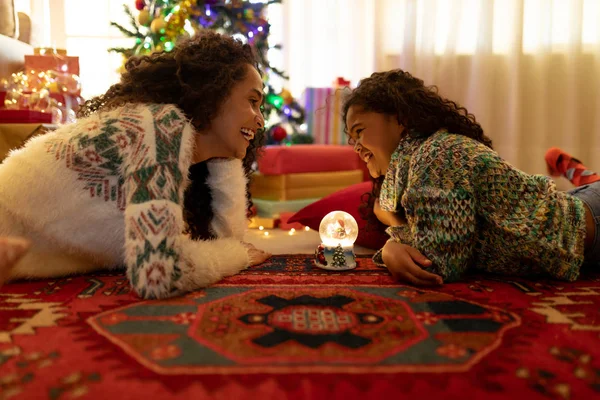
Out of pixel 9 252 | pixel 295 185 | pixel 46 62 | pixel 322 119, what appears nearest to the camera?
pixel 9 252

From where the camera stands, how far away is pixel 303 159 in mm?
2648

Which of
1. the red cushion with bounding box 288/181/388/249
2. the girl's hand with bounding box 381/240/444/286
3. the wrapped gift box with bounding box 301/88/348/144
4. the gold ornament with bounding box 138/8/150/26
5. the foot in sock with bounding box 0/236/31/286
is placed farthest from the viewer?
the wrapped gift box with bounding box 301/88/348/144

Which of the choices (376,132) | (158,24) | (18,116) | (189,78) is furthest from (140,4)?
(376,132)

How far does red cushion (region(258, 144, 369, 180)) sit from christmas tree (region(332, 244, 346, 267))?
119cm

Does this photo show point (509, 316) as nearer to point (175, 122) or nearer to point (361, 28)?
point (175, 122)

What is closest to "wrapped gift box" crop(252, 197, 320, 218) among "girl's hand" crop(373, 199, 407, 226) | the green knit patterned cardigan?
"girl's hand" crop(373, 199, 407, 226)

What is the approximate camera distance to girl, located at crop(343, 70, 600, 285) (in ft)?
3.76

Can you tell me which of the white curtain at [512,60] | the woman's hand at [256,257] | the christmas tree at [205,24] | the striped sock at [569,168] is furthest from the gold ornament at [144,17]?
the striped sock at [569,168]

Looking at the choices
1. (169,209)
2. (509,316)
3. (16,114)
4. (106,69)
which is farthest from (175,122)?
(106,69)

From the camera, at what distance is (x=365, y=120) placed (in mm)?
1423

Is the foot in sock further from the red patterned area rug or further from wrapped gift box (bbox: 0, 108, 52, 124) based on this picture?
wrapped gift box (bbox: 0, 108, 52, 124)

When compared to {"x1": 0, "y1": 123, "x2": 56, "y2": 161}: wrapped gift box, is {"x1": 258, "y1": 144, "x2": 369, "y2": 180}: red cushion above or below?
below

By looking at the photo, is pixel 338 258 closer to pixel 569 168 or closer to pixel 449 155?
pixel 449 155

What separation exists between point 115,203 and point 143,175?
7.5 inches
